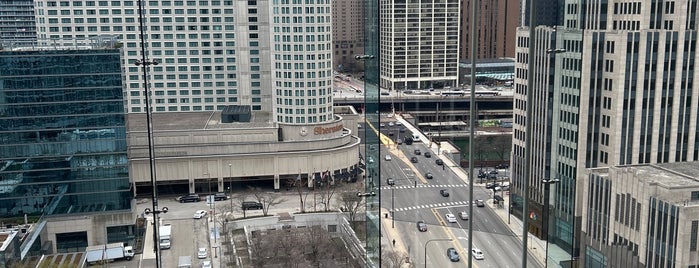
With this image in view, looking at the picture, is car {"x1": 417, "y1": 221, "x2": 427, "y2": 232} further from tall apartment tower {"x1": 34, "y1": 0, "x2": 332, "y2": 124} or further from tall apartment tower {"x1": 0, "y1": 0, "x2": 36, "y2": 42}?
tall apartment tower {"x1": 0, "y1": 0, "x2": 36, "y2": 42}

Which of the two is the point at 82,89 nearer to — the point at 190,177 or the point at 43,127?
the point at 43,127

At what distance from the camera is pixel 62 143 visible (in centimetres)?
1048

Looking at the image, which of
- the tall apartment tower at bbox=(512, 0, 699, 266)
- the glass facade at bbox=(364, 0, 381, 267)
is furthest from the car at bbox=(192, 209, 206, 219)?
the glass facade at bbox=(364, 0, 381, 267)

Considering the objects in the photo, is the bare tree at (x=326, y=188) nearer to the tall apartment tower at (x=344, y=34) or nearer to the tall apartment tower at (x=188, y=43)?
the tall apartment tower at (x=188, y=43)

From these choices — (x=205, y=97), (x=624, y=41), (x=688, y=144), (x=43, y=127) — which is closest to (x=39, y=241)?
(x=43, y=127)

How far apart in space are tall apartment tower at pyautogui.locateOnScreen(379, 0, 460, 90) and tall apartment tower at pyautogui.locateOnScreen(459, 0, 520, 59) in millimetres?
495

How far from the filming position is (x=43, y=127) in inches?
412

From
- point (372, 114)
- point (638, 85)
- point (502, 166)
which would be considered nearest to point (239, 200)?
point (502, 166)

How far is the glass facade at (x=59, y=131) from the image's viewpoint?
33.9 ft

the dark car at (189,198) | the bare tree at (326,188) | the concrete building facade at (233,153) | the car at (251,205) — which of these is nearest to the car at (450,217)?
the bare tree at (326,188)

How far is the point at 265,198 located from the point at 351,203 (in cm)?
273

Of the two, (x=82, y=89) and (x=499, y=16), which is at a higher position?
(x=499, y=16)

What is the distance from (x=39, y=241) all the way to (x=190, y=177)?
13.1 ft

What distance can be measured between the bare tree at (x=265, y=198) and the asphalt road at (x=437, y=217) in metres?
2.19
